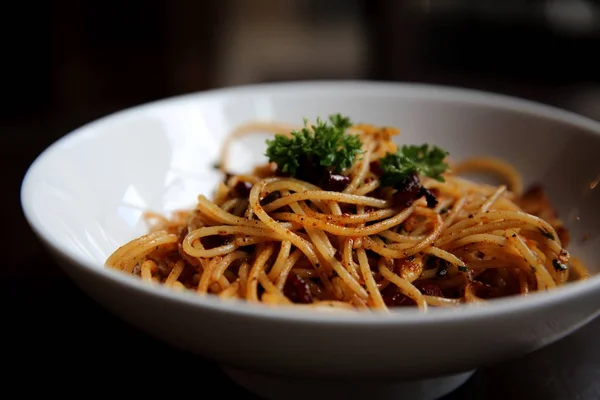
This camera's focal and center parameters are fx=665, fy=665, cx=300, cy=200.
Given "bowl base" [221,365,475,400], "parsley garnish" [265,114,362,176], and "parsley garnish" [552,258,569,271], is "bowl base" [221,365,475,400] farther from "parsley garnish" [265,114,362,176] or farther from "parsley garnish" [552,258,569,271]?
"parsley garnish" [265,114,362,176]

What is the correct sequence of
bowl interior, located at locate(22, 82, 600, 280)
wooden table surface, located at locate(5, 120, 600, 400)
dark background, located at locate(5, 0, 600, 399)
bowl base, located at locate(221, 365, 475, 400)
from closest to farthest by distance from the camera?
bowl base, located at locate(221, 365, 475, 400) < wooden table surface, located at locate(5, 120, 600, 400) < dark background, located at locate(5, 0, 600, 399) < bowl interior, located at locate(22, 82, 600, 280)

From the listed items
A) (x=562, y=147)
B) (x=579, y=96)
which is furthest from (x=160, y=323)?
(x=579, y=96)

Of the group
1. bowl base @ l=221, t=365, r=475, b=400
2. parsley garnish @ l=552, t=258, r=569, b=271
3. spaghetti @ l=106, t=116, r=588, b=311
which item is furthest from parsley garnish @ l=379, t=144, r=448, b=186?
bowl base @ l=221, t=365, r=475, b=400

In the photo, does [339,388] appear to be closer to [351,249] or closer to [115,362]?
[351,249]

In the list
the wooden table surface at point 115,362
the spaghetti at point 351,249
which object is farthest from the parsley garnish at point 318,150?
the wooden table surface at point 115,362

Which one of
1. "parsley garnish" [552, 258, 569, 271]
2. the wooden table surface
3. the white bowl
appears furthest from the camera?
"parsley garnish" [552, 258, 569, 271]

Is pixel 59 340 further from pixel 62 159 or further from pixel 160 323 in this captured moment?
pixel 160 323

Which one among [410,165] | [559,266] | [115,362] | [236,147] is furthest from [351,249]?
[236,147]
